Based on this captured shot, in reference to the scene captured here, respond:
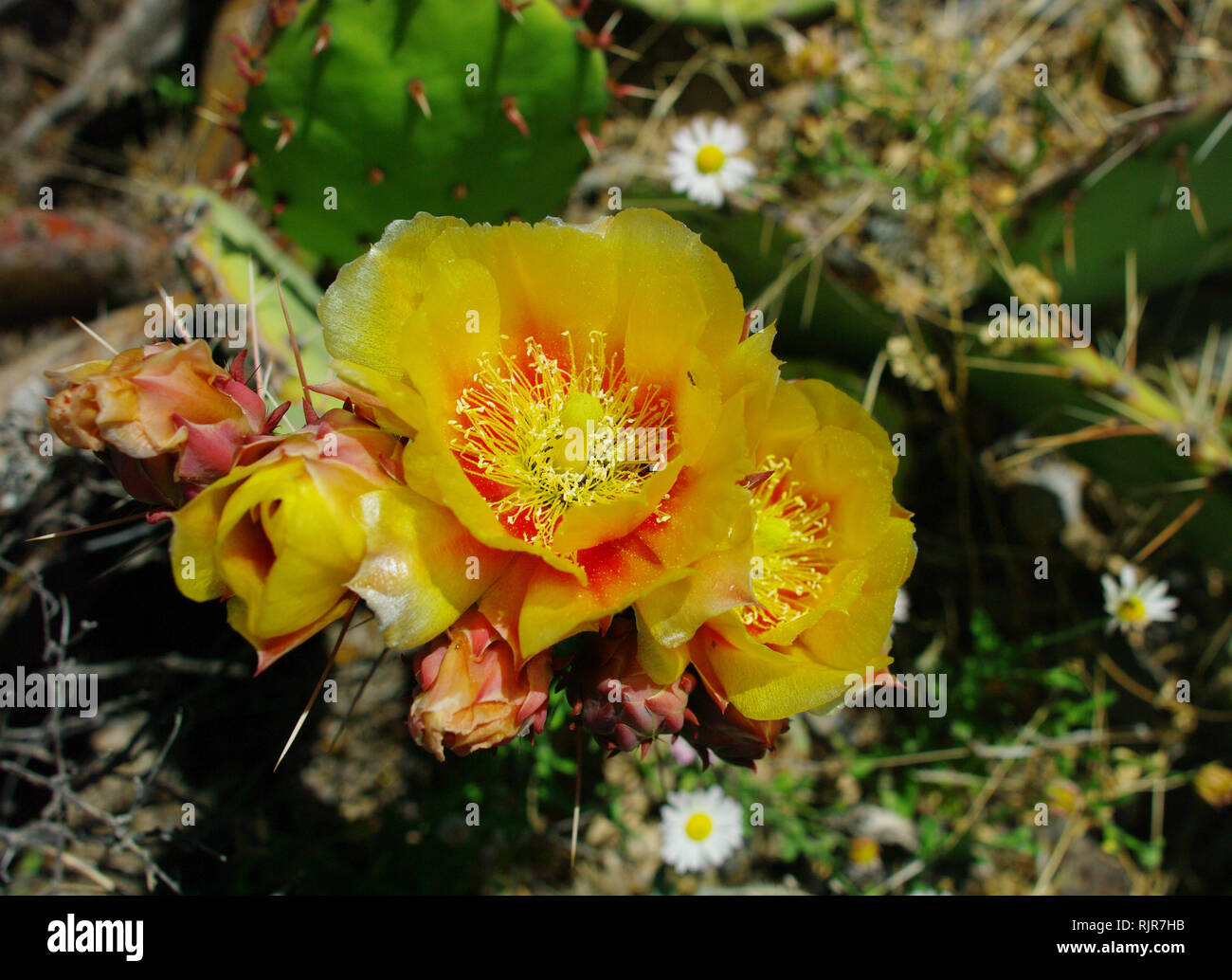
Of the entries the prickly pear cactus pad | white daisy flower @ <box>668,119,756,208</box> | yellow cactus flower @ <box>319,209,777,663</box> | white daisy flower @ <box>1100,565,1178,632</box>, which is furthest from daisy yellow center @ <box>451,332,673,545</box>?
white daisy flower @ <box>1100,565,1178,632</box>

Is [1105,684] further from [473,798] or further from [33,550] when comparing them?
[33,550]

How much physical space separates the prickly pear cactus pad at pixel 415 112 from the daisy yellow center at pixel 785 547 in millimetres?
673

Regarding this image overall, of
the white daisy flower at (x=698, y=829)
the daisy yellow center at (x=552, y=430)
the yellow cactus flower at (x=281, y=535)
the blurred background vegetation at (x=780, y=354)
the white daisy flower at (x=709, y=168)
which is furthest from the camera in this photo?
the white daisy flower at (x=709, y=168)

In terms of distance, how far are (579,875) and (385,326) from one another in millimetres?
1321

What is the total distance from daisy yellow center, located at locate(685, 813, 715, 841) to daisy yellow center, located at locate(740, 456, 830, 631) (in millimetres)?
633

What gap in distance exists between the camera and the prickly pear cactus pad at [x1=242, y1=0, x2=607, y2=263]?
125cm

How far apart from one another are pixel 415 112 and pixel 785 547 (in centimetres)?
84

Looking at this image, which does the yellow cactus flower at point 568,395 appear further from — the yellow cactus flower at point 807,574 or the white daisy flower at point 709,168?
the white daisy flower at point 709,168

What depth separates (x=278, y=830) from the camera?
168cm

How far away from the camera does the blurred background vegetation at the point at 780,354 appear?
1.39 m

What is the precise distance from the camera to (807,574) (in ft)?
3.46

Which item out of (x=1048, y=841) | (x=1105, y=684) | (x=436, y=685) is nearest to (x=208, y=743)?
(x=436, y=685)

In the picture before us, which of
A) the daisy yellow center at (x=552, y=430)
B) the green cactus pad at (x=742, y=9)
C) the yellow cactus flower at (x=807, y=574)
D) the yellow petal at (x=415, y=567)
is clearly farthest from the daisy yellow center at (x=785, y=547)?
the green cactus pad at (x=742, y=9)

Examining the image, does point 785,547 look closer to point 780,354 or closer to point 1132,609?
point 780,354
